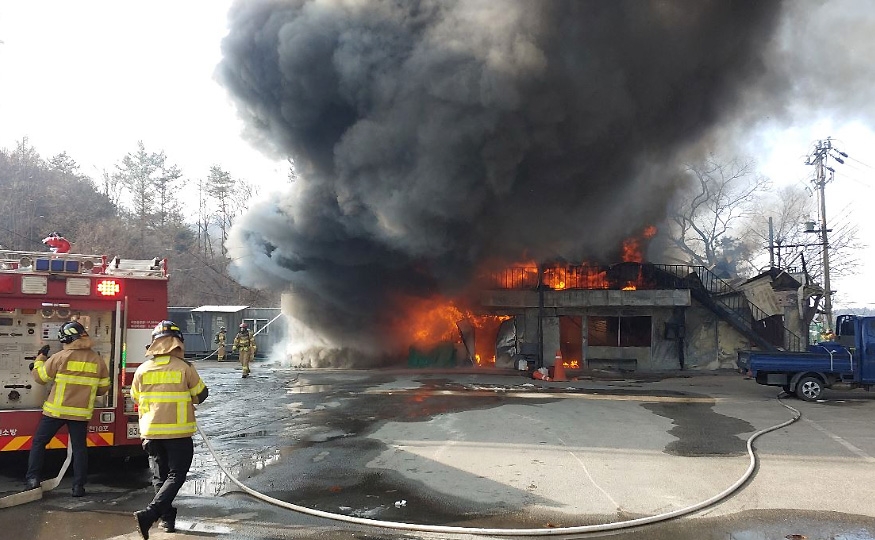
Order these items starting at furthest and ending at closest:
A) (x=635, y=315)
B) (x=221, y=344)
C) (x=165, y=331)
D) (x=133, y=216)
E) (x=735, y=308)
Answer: (x=133, y=216) → (x=735, y=308) → (x=221, y=344) → (x=635, y=315) → (x=165, y=331)

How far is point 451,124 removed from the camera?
1548 cm

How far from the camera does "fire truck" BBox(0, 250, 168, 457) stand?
18.9ft

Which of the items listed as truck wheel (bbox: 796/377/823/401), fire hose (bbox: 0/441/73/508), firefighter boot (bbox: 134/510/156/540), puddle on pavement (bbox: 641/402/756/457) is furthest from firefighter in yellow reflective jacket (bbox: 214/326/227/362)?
truck wheel (bbox: 796/377/823/401)

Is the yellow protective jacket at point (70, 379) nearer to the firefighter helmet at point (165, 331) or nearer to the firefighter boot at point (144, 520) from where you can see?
the firefighter helmet at point (165, 331)

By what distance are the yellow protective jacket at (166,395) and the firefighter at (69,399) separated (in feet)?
3.98

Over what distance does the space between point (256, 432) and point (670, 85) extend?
13.6m

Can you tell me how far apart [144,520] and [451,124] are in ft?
42.2

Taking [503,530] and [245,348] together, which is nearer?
[503,530]

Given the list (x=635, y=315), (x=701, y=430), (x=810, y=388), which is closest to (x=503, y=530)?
(x=701, y=430)

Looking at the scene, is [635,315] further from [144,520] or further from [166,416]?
[144,520]

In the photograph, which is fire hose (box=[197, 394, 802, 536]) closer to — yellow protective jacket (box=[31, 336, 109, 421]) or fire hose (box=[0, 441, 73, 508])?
yellow protective jacket (box=[31, 336, 109, 421])

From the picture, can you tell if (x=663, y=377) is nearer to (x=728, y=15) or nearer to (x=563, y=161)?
(x=563, y=161)

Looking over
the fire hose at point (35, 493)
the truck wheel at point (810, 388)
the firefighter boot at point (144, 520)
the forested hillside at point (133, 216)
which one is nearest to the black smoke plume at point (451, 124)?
the truck wheel at point (810, 388)

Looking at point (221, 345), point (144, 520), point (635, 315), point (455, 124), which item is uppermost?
point (455, 124)
